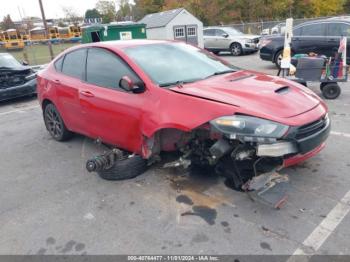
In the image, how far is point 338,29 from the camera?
1051 centimetres

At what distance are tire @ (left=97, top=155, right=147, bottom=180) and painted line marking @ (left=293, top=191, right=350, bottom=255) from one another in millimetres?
1992

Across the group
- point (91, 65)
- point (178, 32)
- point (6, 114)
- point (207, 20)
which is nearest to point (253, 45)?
point (178, 32)

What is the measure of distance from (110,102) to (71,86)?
3.21 feet

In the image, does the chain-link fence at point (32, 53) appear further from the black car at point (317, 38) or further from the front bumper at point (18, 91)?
the black car at point (317, 38)

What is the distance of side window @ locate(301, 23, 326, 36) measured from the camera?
10.7 m

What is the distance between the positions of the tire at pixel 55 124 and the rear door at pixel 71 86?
0.24m

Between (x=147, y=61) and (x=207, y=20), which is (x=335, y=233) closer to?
(x=147, y=61)

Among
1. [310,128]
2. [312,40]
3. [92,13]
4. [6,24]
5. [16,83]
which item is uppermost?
[92,13]

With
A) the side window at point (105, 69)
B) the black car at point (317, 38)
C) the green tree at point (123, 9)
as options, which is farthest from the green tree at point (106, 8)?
the side window at point (105, 69)

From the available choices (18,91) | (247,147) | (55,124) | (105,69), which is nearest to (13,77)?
A: (18,91)

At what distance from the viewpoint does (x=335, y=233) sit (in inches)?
109

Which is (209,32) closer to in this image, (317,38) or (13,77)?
(317,38)

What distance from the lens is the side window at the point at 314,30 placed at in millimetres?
10711

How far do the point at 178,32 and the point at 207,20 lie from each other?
16.2 metres
